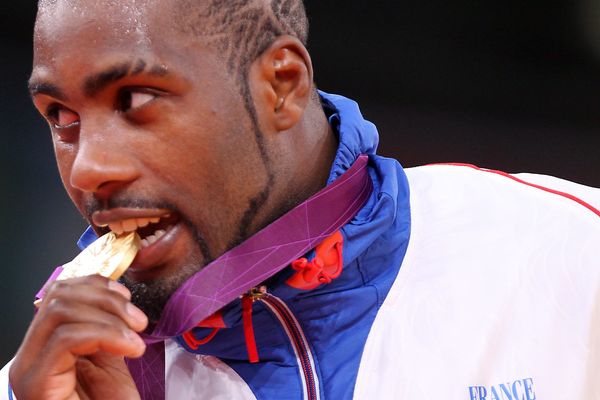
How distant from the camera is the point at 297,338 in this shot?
5.44 feet

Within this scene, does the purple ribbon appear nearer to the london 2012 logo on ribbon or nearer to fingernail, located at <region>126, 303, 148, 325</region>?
fingernail, located at <region>126, 303, 148, 325</region>

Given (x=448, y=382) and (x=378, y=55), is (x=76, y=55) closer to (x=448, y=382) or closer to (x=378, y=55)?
(x=448, y=382)

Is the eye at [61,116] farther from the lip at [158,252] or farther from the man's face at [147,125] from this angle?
the lip at [158,252]

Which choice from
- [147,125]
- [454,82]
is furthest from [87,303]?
[454,82]

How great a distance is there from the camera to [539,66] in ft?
11.3

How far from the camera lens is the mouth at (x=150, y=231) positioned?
60.0 inches

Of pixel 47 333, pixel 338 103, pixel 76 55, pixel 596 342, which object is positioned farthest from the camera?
pixel 338 103

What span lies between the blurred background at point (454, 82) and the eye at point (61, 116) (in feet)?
5.17

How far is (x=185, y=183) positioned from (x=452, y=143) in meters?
2.04

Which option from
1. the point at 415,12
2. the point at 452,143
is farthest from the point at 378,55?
the point at 452,143

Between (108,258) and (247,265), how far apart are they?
230 mm

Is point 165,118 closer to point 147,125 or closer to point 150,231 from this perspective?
point 147,125

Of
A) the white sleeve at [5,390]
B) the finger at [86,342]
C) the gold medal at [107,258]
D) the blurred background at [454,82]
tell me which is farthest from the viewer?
the blurred background at [454,82]

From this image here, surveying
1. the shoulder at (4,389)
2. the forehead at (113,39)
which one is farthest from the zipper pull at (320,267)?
the shoulder at (4,389)
